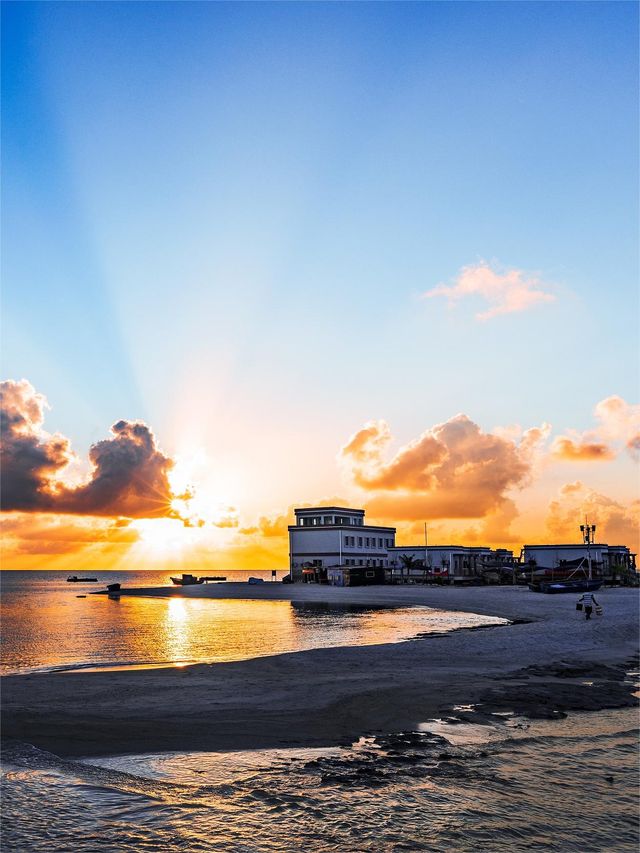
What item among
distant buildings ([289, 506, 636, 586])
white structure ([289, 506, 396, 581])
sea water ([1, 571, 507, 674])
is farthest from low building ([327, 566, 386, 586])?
sea water ([1, 571, 507, 674])

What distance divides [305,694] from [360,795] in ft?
29.4

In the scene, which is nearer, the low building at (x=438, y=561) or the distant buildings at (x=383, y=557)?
the distant buildings at (x=383, y=557)

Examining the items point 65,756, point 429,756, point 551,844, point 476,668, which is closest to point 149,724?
point 65,756

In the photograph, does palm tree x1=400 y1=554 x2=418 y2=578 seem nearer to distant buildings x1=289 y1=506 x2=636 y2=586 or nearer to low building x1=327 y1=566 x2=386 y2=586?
distant buildings x1=289 y1=506 x2=636 y2=586

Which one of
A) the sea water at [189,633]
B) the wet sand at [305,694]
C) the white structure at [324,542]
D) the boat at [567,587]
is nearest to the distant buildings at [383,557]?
the white structure at [324,542]

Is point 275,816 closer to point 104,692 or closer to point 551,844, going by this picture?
point 551,844

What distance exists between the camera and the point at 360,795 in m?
11.4

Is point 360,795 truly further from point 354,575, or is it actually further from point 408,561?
point 408,561

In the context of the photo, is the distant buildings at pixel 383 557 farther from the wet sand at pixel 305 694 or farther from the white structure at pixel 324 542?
the wet sand at pixel 305 694

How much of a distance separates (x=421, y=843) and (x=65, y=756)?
774 centimetres

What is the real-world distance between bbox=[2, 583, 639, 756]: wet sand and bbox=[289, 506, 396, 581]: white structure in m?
95.8

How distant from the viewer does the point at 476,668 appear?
25.2 m

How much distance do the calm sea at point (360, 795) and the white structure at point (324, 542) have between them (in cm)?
11209

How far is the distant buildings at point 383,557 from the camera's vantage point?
123 meters
